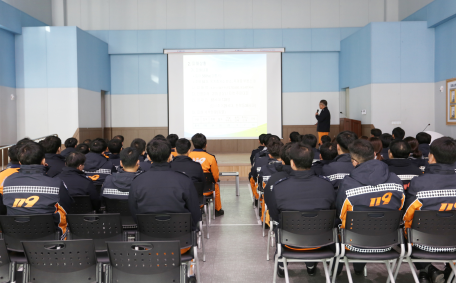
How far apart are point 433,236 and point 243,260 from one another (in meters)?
1.76

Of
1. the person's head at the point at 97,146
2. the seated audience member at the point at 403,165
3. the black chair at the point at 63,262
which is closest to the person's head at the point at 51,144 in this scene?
the person's head at the point at 97,146

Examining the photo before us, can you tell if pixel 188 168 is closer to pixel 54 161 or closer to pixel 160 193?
pixel 160 193

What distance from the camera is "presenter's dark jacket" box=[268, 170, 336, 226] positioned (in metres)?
→ 2.68

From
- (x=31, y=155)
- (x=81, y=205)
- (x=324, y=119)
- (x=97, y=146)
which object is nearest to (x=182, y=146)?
(x=97, y=146)

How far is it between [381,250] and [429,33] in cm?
828

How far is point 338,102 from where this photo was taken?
1148cm

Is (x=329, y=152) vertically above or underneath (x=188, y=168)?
above

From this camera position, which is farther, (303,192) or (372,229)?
(303,192)

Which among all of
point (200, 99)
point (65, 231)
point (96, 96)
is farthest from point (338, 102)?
point (65, 231)

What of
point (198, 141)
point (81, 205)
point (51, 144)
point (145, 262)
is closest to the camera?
point (145, 262)

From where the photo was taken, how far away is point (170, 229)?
2.68 metres

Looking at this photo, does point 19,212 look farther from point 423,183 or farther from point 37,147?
point 423,183

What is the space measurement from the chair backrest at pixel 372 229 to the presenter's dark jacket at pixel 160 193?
1.20m

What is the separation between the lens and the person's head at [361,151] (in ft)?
9.18
